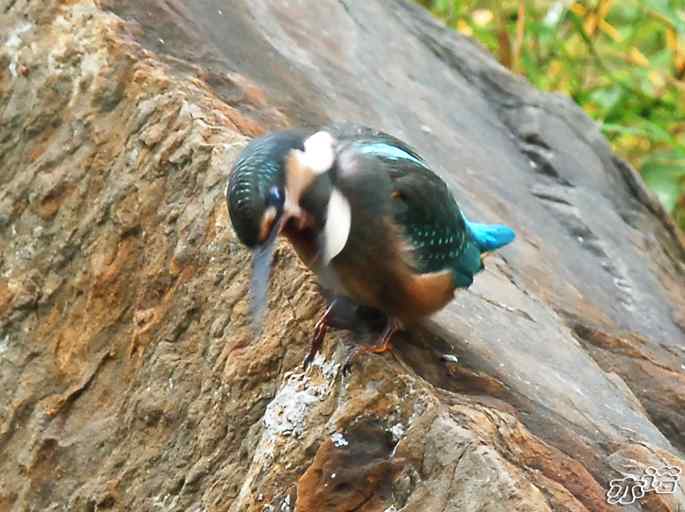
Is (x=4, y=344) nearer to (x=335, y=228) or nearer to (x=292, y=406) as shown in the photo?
(x=292, y=406)

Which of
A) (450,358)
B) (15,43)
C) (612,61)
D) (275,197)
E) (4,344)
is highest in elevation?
(275,197)

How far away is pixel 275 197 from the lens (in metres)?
2.18

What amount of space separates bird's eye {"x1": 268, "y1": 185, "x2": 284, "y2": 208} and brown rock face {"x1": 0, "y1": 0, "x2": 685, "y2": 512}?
46cm

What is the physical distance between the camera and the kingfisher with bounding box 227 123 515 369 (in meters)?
2.20

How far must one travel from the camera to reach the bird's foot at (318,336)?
257cm

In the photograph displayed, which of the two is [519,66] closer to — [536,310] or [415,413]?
[536,310]

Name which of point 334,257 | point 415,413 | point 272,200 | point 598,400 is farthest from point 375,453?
point 598,400

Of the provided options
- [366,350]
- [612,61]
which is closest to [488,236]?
[366,350]

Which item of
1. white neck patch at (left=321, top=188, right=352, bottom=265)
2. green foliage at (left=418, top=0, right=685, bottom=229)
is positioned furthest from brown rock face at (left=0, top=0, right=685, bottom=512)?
green foliage at (left=418, top=0, right=685, bottom=229)

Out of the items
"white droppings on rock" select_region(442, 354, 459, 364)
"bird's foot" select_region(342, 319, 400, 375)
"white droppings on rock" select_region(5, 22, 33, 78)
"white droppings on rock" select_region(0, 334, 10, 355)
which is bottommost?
"white droppings on rock" select_region(0, 334, 10, 355)

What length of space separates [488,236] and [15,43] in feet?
4.52

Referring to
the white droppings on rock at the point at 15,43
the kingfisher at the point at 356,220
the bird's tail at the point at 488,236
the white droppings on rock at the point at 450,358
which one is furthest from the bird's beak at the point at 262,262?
the white droppings on rock at the point at 15,43

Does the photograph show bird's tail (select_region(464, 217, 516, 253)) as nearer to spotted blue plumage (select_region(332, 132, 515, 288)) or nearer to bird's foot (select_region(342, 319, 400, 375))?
spotted blue plumage (select_region(332, 132, 515, 288))

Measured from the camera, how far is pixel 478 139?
474 centimetres
